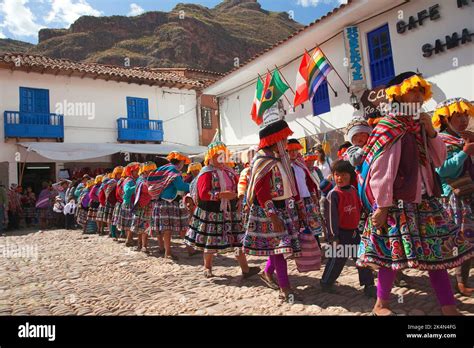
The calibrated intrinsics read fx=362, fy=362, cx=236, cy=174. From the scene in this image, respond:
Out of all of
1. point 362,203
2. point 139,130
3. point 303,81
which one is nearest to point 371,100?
point 303,81

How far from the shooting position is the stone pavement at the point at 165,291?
3.53m

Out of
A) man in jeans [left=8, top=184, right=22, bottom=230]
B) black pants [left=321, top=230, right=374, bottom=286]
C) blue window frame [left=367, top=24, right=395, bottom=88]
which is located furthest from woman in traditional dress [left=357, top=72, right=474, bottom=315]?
man in jeans [left=8, top=184, right=22, bottom=230]

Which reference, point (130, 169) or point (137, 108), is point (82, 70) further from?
point (130, 169)

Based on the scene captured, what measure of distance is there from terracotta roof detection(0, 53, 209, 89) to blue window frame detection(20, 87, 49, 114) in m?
0.98

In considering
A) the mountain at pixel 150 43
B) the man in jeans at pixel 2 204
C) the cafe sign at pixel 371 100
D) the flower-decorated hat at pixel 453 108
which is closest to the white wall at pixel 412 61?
the cafe sign at pixel 371 100

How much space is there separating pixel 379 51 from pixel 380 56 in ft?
0.50

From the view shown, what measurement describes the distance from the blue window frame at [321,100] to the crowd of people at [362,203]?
5.76 meters

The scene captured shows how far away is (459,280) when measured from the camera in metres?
3.51

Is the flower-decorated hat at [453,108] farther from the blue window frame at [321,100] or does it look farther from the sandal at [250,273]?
the blue window frame at [321,100]

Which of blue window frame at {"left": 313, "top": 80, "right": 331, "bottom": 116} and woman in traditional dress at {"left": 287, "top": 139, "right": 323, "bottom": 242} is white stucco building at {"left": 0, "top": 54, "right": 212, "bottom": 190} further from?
woman in traditional dress at {"left": 287, "top": 139, "right": 323, "bottom": 242}

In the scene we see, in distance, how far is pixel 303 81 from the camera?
11.8 meters

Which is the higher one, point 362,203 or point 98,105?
point 98,105
